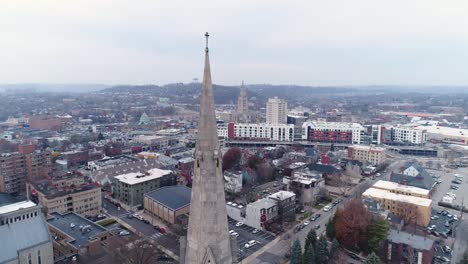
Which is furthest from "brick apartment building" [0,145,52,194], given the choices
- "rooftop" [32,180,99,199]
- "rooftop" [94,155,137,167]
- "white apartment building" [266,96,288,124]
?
"white apartment building" [266,96,288,124]

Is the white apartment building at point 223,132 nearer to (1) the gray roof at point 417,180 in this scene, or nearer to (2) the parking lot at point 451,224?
(1) the gray roof at point 417,180

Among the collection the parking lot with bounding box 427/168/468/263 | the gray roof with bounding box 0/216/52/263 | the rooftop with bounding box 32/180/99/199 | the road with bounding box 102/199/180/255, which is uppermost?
the gray roof with bounding box 0/216/52/263

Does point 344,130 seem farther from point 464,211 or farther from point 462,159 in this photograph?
point 464,211

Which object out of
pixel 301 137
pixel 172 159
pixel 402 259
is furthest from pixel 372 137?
pixel 402 259

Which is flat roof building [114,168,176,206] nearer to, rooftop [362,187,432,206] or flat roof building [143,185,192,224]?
flat roof building [143,185,192,224]

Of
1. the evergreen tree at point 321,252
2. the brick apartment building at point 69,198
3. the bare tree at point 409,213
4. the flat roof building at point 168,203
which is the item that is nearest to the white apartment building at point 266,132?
the flat roof building at point 168,203

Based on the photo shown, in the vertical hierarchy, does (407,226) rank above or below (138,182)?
below

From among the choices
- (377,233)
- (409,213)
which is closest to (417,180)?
(409,213)
